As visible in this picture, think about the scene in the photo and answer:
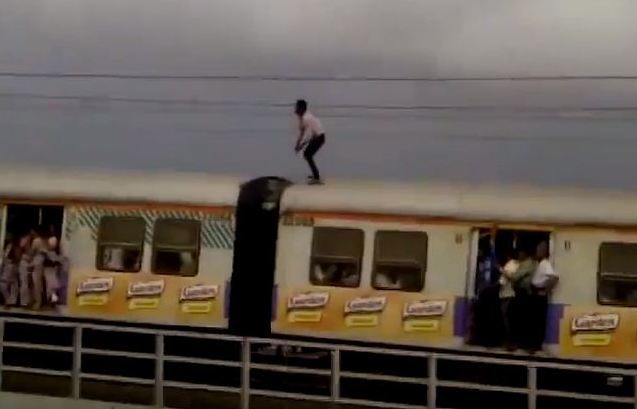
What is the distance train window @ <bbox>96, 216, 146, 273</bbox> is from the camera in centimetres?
1697

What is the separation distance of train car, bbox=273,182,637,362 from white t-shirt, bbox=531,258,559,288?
0.22 meters

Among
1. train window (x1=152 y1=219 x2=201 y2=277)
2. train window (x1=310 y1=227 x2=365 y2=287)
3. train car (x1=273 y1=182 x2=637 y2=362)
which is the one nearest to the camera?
train car (x1=273 y1=182 x2=637 y2=362)

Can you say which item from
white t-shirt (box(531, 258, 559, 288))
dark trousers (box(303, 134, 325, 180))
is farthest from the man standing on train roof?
white t-shirt (box(531, 258, 559, 288))

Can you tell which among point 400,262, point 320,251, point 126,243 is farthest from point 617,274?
point 126,243

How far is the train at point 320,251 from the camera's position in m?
15.0

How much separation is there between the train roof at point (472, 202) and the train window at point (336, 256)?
31 centimetres

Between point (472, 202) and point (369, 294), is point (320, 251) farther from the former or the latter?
point (472, 202)

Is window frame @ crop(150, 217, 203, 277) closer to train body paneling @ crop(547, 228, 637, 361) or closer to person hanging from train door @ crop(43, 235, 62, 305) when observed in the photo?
person hanging from train door @ crop(43, 235, 62, 305)

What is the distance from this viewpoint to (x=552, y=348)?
1498 centimetres

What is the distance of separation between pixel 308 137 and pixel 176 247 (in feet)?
7.82

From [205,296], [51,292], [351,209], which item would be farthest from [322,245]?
[51,292]

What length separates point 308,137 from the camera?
1716 cm

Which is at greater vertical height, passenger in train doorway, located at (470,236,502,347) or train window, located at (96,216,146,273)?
train window, located at (96,216,146,273)

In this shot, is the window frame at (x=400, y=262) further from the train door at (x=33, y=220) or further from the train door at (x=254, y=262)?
the train door at (x=33, y=220)
